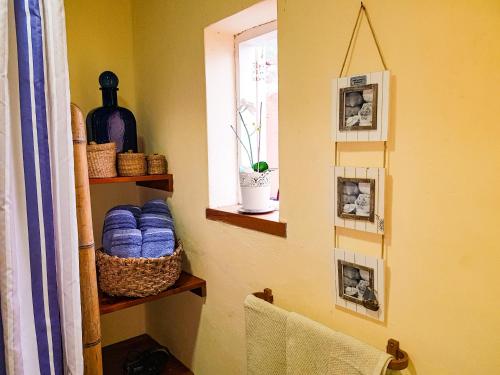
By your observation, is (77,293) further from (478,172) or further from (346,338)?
(478,172)

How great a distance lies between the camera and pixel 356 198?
0.87m

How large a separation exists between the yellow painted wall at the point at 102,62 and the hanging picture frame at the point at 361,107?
1.14 m

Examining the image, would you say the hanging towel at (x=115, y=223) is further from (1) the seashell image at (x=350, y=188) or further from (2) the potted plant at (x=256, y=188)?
(1) the seashell image at (x=350, y=188)

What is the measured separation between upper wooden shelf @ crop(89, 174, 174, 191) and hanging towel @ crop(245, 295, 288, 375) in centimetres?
65

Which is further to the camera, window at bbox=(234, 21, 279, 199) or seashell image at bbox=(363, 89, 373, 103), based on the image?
window at bbox=(234, 21, 279, 199)

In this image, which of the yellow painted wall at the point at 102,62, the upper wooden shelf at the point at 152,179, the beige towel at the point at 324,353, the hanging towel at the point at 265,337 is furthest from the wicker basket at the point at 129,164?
the beige towel at the point at 324,353

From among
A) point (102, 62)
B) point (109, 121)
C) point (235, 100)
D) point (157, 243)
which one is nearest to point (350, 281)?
point (157, 243)

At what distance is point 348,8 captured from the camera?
865 millimetres

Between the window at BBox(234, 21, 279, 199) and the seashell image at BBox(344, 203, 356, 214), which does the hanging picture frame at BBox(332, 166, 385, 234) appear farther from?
the window at BBox(234, 21, 279, 199)

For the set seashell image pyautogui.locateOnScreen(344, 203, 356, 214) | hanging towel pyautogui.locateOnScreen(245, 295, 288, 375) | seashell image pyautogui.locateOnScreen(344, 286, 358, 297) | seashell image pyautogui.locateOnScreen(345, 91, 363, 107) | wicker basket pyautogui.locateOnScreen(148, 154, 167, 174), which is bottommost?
hanging towel pyautogui.locateOnScreen(245, 295, 288, 375)

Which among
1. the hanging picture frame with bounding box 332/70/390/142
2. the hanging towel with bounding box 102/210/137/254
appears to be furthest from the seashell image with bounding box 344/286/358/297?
the hanging towel with bounding box 102/210/137/254

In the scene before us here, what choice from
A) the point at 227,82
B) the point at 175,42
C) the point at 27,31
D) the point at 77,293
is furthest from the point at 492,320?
the point at 175,42

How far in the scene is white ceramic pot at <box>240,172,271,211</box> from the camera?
1234 millimetres

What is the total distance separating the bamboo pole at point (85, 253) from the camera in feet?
3.46
